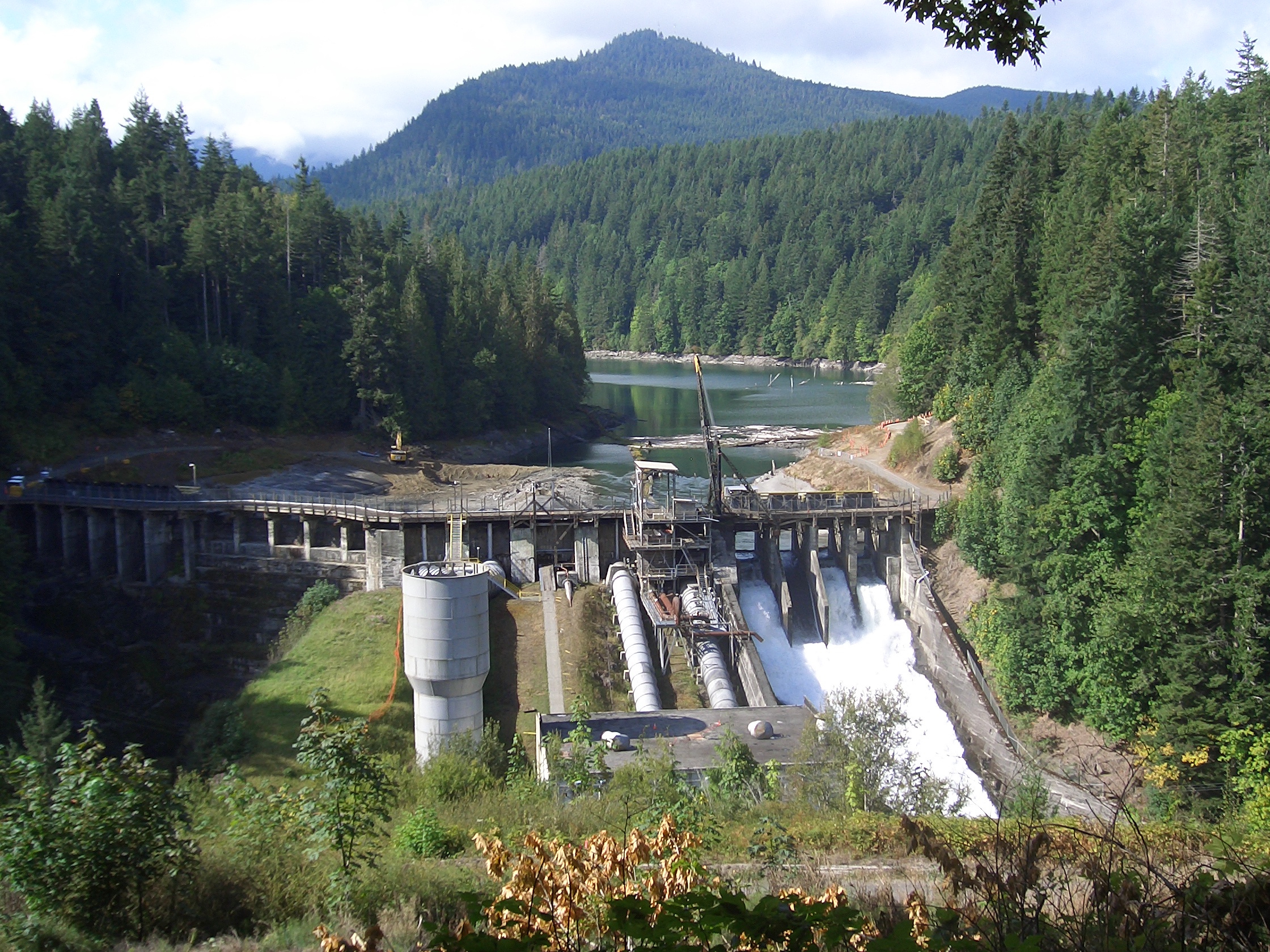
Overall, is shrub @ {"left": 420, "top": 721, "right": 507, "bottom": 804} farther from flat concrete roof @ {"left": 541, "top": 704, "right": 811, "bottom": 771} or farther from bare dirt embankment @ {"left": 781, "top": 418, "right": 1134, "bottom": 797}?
bare dirt embankment @ {"left": 781, "top": 418, "right": 1134, "bottom": 797}

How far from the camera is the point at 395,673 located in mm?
38312

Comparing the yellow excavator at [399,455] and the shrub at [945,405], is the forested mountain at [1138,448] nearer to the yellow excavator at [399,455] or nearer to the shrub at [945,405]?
the shrub at [945,405]

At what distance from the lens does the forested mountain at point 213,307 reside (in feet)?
208

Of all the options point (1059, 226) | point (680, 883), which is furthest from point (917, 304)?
point (680, 883)

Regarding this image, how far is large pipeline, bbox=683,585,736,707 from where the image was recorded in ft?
119

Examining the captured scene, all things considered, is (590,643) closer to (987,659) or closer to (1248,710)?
(987,659)

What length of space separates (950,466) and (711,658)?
22682 mm

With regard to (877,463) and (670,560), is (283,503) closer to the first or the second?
(670,560)

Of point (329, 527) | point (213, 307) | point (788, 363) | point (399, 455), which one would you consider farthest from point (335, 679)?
point (788, 363)

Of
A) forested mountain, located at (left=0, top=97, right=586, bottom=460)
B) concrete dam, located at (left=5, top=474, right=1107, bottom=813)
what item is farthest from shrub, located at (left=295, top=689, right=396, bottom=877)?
forested mountain, located at (left=0, top=97, right=586, bottom=460)

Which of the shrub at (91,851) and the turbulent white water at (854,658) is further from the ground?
the shrub at (91,851)

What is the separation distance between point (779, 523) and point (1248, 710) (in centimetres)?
2333

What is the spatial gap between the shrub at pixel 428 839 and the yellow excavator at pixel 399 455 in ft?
193

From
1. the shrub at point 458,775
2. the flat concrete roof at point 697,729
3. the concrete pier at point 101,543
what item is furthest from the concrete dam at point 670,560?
the shrub at point 458,775
